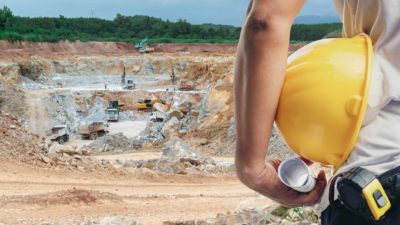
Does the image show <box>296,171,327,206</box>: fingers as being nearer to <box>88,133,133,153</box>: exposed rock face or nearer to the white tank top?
the white tank top

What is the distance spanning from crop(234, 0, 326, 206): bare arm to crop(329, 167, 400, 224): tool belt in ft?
0.58

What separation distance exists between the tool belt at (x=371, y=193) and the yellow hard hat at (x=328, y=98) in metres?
0.09

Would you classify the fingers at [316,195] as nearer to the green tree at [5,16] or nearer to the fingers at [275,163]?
the fingers at [275,163]

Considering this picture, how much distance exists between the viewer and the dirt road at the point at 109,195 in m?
8.09

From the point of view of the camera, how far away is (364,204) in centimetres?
118

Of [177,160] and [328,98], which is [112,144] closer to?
[177,160]

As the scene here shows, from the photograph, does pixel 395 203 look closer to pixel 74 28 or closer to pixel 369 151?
pixel 369 151

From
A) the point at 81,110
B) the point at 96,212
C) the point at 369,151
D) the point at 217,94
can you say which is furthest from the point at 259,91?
the point at 81,110

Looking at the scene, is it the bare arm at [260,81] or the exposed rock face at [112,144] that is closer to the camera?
the bare arm at [260,81]

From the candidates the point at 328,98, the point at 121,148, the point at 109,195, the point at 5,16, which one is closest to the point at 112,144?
the point at 121,148

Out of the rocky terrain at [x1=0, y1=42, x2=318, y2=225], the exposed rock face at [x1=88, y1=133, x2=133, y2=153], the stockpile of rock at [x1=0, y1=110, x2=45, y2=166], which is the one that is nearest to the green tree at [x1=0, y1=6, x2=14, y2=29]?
the rocky terrain at [x1=0, y1=42, x2=318, y2=225]

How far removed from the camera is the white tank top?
121 centimetres

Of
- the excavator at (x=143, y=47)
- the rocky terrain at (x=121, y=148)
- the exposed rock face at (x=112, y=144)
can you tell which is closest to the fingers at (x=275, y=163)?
the rocky terrain at (x=121, y=148)

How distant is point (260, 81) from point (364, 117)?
23cm
